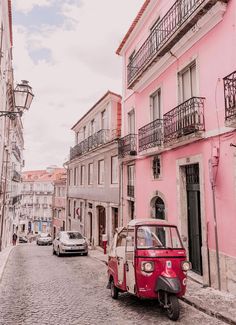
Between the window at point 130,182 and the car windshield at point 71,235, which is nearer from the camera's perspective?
the window at point 130,182

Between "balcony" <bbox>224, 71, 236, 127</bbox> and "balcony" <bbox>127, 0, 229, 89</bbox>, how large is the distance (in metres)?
2.29

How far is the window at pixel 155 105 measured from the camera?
12261 mm

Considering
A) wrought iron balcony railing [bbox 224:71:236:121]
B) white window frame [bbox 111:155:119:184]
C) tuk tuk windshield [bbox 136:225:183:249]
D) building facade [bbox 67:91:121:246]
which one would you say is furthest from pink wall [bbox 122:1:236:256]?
building facade [bbox 67:91:121:246]

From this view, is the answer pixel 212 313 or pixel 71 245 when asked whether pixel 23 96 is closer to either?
pixel 212 313

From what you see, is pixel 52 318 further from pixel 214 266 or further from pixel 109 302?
pixel 214 266

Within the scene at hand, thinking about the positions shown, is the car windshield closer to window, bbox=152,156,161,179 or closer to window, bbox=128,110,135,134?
window, bbox=128,110,135,134

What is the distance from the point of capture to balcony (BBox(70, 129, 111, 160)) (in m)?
19.1

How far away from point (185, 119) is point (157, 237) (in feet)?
13.6

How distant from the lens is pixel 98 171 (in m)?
20.3

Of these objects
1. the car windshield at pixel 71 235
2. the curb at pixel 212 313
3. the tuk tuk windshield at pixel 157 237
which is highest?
the tuk tuk windshield at pixel 157 237

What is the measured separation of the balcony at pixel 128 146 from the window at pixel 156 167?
74.8 inches

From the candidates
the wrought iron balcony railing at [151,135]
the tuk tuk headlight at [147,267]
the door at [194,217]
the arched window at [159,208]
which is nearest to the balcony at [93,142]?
the wrought iron balcony railing at [151,135]

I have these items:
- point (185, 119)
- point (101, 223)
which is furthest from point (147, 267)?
point (101, 223)

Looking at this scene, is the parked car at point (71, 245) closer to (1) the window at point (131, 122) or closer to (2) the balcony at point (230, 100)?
(1) the window at point (131, 122)
